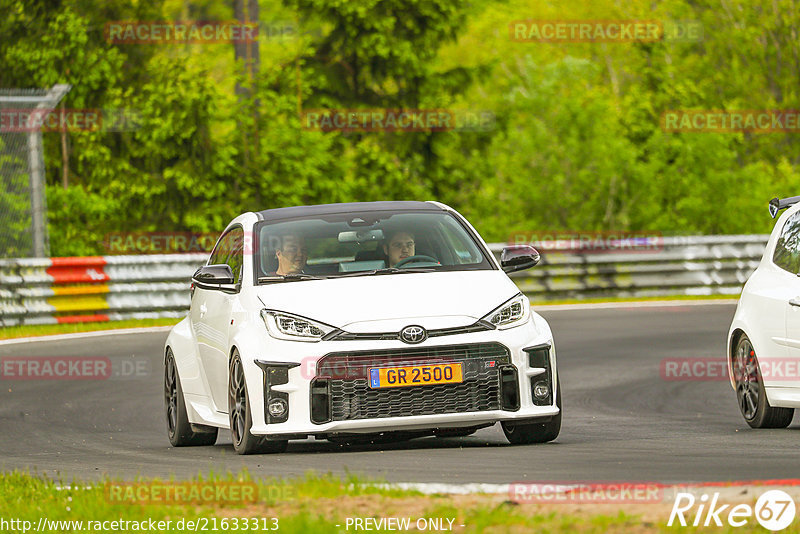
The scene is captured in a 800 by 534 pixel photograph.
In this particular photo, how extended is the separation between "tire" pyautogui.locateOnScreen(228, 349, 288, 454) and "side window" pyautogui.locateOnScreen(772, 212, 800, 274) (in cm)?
354

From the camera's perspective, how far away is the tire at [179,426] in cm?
1188

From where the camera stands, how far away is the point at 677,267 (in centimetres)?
2783

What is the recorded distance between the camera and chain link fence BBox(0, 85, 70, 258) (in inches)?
907

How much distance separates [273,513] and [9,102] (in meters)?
16.8

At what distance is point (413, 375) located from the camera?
9773 mm

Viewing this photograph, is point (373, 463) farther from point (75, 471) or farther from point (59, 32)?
point (59, 32)

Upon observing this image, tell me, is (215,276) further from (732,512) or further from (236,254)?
(732,512)

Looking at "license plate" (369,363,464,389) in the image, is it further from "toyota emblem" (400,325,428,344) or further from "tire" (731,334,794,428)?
"tire" (731,334,794,428)

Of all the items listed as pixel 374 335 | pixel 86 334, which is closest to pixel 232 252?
pixel 374 335

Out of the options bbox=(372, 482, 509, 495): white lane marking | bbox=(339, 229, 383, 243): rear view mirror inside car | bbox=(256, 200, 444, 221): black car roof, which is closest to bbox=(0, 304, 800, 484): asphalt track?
bbox=(372, 482, 509, 495): white lane marking

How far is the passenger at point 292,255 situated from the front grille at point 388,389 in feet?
3.69

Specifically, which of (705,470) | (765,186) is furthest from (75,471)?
(765,186)

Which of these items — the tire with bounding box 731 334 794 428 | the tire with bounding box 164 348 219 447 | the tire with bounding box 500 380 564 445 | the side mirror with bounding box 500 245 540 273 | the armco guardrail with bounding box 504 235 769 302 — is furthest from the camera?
the armco guardrail with bounding box 504 235 769 302
